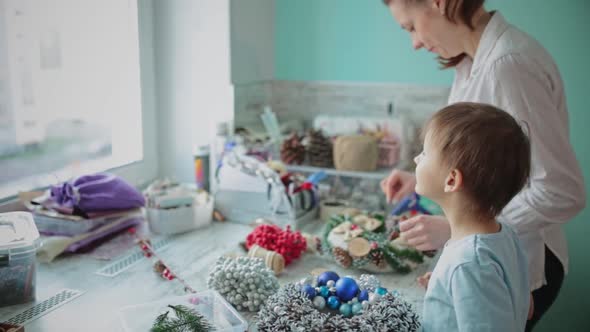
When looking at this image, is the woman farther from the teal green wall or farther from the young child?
the teal green wall

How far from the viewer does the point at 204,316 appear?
3.26 feet

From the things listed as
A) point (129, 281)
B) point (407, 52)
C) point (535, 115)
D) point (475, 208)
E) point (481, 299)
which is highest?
point (407, 52)

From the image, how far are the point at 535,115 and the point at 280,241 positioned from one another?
2.15 ft

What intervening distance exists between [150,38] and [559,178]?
1431 mm

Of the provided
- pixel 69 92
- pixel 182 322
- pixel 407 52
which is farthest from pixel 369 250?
pixel 407 52

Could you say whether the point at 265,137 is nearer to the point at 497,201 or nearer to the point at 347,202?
the point at 347,202

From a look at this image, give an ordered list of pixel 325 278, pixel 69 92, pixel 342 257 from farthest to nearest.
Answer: pixel 69 92, pixel 342 257, pixel 325 278

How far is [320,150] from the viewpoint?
1.86m

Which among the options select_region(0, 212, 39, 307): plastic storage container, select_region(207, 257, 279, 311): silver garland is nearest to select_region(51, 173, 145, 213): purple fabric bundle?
select_region(0, 212, 39, 307): plastic storage container

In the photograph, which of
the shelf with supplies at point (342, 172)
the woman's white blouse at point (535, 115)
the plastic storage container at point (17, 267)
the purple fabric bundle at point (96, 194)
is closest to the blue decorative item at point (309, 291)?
the woman's white blouse at point (535, 115)

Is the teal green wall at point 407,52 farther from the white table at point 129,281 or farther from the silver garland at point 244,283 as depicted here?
the silver garland at point 244,283

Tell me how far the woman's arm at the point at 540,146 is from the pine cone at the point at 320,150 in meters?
0.84

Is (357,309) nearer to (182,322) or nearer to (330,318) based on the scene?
(330,318)

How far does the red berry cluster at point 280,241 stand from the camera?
1316 millimetres
